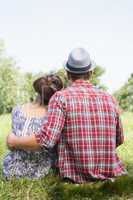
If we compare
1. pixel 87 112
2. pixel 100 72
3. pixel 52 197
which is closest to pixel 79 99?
pixel 87 112

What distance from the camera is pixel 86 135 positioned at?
6.38 metres

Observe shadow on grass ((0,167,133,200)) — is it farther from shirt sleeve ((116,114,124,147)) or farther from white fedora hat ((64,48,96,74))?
white fedora hat ((64,48,96,74))

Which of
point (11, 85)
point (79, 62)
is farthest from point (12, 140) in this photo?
point (11, 85)

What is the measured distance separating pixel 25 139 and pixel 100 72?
69079 mm

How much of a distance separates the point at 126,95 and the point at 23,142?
79045 millimetres

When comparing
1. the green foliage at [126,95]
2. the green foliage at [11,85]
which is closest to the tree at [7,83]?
the green foliage at [11,85]

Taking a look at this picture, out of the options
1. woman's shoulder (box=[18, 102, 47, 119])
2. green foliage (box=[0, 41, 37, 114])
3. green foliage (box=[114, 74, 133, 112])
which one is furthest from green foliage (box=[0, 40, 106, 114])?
woman's shoulder (box=[18, 102, 47, 119])

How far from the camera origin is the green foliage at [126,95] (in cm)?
8319

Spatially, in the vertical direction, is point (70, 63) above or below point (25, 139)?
above

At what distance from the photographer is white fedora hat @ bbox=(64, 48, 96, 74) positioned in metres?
6.41

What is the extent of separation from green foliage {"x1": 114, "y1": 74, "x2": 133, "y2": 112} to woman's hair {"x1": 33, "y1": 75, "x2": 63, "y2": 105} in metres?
75.2

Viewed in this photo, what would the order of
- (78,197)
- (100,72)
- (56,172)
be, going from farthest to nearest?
1. (100,72)
2. (56,172)
3. (78,197)

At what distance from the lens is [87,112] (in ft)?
20.9

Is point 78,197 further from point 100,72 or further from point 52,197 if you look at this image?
point 100,72
